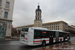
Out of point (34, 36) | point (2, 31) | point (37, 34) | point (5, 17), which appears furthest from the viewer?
point (5, 17)

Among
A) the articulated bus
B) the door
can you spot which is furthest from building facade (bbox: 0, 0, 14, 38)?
the articulated bus

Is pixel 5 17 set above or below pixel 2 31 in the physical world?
above

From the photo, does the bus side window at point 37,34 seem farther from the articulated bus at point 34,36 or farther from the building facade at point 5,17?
the building facade at point 5,17

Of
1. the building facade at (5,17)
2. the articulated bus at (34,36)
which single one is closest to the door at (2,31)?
the building facade at (5,17)

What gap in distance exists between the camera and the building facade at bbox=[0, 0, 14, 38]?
21409mm

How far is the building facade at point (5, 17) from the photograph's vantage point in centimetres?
2141

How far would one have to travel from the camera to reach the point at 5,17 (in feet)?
73.4

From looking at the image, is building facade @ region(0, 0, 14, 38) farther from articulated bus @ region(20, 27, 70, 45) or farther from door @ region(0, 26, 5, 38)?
articulated bus @ region(20, 27, 70, 45)

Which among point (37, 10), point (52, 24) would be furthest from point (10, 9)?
point (52, 24)

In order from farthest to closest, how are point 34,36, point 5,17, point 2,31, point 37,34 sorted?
point 5,17
point 2,31
point 37,34
point 34,36

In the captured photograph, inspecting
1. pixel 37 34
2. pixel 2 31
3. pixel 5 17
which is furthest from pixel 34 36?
pixel 5 17

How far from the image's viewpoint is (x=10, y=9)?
23.3 meters

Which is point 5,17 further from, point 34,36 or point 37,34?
point 34,36

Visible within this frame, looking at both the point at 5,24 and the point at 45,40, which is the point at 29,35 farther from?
the point at 5,24
